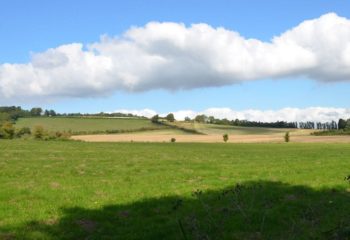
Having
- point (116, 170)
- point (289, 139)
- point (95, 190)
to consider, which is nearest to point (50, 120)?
point (289, 139)

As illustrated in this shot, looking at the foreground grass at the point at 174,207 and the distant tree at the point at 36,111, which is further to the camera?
the distant tree at the point at 36,111

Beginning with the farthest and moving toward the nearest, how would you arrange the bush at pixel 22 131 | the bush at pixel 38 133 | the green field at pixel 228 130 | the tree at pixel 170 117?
the tree at pixel 170 117, the green field at pixel 228 130, the bush at pixel 22 131, the bush at pixel 38 133

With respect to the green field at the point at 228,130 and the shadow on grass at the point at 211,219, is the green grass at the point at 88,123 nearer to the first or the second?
the green field at the point at 228,130

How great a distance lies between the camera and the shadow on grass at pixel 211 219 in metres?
12.1

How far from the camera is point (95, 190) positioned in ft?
61.8

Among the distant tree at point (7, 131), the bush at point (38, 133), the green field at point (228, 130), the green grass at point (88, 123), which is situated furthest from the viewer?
the green grass at point (88, 123)

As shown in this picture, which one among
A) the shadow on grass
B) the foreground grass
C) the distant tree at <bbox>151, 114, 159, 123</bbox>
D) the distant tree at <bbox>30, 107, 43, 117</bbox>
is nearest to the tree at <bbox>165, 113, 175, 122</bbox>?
the distant tree at <bbox>151, 114, 159, 123</bbox>

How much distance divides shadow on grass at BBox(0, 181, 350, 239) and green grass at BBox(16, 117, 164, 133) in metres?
120

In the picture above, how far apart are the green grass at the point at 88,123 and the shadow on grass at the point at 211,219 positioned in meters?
120

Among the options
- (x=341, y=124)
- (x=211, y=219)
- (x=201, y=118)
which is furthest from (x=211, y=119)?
(x=211, y=219)

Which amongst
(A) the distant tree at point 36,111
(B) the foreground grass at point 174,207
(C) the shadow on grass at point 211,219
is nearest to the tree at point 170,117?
(A) the distant tree at point 36,111

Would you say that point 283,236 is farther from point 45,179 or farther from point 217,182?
point 45,179

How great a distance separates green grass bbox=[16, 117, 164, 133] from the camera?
137 metres

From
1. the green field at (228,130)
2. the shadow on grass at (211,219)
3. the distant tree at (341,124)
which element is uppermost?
the distant tree at (341,124)
